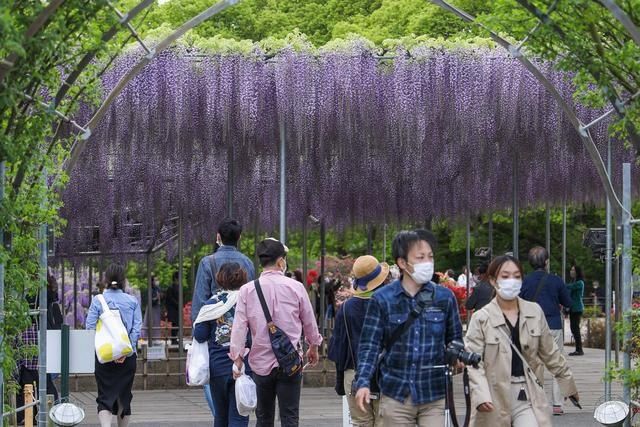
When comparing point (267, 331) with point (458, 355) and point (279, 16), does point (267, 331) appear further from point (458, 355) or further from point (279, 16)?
point (279, 16)

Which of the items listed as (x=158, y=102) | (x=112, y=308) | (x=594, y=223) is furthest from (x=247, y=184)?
(x=594, y=223)

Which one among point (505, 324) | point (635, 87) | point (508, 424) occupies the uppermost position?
point (635, 87)

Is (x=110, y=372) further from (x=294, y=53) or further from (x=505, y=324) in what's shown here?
(x=294, y=53)

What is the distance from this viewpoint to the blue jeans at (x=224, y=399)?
9.45 m

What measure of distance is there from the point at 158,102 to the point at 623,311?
8.32 metres

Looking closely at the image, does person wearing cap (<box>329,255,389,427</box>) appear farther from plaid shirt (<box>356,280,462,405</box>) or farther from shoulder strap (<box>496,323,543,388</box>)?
plaid shirt (<box>356,280,462,405</box>)

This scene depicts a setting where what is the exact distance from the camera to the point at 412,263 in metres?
7.18

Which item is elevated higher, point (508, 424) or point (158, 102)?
point (158, 102)

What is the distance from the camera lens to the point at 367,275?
31.1ft

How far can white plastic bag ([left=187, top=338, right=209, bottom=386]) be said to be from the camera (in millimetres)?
9430

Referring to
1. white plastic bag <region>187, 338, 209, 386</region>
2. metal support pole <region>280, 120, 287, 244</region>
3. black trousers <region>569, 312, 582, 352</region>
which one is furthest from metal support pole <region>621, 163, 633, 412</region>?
black trousers <region>569, 312, 582, 352</region>

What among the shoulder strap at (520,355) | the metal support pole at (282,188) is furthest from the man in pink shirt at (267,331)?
the metal support pole at (282,188)

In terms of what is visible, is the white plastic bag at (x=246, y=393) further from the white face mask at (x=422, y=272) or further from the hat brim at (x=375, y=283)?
the white face mask at (x=422, y=272)

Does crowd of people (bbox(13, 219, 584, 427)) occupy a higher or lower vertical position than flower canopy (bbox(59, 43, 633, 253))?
lower
